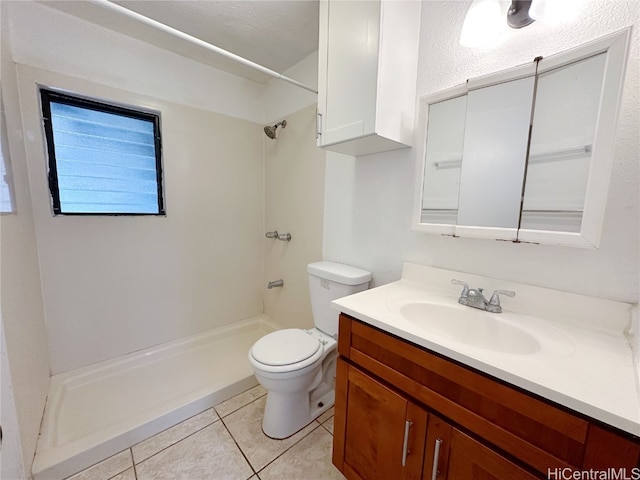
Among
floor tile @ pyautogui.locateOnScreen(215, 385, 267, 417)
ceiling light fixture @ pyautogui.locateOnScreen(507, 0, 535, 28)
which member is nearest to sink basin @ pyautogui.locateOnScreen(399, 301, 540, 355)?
ceiling light fixture @ pyautogui.locateOnScreen(507, 0, 535, 28)

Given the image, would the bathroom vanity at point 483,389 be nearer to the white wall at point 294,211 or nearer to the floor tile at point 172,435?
the floor tile at point 172,435

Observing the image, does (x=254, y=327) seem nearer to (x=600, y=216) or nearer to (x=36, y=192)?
(x=36, y=192)

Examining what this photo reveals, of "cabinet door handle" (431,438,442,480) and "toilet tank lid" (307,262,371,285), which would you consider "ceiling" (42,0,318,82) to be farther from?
"cabinet door handle" (431,438,442,480)

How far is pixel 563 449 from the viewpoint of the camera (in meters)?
0.55

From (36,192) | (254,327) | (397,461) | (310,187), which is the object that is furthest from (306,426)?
(36,192)

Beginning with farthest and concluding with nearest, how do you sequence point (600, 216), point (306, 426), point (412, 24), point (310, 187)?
point (310, 187), point (306, 426), point (412, 24), point (600, 216)

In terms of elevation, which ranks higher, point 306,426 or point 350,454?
point 350,454

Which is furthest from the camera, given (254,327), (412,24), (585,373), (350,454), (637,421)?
(254,327)

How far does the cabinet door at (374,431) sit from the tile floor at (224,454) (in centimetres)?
26

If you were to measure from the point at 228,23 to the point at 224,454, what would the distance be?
2411 millimetres

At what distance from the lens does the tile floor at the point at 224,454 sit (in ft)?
3.84

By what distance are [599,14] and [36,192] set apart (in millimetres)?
2699

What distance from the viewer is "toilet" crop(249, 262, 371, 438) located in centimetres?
127

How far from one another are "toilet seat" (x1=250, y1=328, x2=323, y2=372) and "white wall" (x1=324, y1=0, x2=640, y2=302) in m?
0.53
